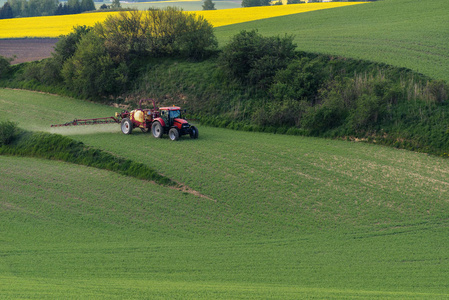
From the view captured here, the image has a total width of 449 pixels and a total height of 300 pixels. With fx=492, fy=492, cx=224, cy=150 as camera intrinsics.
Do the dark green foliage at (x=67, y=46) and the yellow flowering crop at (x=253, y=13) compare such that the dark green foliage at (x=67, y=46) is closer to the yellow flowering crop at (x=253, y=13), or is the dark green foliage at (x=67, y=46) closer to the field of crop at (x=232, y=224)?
the field of crop at (x=232, y=224)

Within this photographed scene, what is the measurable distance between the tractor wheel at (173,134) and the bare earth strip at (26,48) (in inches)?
1244

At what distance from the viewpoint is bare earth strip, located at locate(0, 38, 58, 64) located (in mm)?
58500

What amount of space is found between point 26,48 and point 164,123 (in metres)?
40.7

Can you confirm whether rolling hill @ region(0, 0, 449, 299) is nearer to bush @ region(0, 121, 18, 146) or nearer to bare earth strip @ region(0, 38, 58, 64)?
bush @ region(0, 121, 18, 146)

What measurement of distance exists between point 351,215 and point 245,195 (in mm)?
4880

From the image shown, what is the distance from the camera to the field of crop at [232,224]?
1492cm

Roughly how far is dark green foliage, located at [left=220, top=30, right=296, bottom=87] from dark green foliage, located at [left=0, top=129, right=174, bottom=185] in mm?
16389

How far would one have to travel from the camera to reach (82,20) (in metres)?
87.3

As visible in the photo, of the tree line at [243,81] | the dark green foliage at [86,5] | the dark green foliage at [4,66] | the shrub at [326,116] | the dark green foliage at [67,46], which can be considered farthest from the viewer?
the dark green foliage at [86,5]

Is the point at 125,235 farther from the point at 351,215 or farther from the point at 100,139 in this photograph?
the point at 100,139

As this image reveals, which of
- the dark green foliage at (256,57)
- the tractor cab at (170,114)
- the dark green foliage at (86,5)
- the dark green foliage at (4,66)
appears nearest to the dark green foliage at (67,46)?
the dark green foliage at (4,66)

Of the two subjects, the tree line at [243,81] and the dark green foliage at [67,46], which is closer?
the tree line at [243,81]

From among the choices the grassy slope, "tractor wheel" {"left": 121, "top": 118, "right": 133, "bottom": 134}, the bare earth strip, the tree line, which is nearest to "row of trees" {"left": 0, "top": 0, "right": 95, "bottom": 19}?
the bare earth strip

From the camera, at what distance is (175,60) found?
48.8 m
